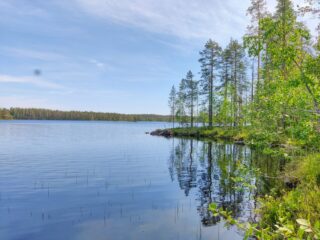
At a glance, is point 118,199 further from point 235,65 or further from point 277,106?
point 235,65

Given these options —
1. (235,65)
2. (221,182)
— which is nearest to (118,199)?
(221,182)

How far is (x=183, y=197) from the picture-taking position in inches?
484

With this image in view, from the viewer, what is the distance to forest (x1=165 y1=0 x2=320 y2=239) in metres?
5.45

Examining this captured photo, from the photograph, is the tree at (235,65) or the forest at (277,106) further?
the tree at (235,65)

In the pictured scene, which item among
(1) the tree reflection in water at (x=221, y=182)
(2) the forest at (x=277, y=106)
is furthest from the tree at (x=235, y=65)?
(1) the tree reflection in water at (x=221, y=182)

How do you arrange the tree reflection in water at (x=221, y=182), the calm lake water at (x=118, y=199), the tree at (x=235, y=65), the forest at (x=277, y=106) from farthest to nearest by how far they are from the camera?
the tree at (x=235, y=65) → the tree reflection in water at (x=221, y=182) → the calm lake water at (x=118, y=199) → the forest at (x=277, y=106)

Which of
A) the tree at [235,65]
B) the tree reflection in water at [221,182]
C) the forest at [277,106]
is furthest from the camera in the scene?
the tree at [235,65]

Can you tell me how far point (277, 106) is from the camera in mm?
8133

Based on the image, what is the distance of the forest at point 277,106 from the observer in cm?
545

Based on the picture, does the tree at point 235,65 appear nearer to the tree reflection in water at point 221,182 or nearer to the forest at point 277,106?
the forest at point 277,106

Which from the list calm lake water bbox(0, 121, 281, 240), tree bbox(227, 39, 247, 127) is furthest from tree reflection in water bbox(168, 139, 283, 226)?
tree bbox(227, 39, 247, 127)

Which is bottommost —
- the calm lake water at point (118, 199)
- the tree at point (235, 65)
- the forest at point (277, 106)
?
the calm lake water at point (118, 199)

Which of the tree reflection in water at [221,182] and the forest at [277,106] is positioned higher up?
the forest at [277,106]

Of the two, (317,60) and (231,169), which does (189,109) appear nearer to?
(231,169)
